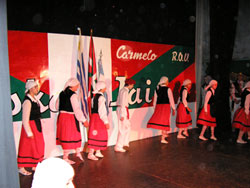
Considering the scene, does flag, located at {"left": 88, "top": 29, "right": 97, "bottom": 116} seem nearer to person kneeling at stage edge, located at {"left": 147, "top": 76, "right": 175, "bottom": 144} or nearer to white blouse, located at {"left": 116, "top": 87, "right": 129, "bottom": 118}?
white blouse, located at {"left": 116, "top": 87, "right": 129, "bottom": 118}

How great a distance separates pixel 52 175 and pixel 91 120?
3644mm

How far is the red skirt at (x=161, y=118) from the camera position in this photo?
630 cm

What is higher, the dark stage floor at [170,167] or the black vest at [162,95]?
the black vest at [162,95]

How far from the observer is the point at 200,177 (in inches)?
162

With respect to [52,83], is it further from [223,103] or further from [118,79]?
[223,103]

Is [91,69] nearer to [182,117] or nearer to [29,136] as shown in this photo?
[29,136]

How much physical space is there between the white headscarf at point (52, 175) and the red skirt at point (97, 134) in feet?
11.5

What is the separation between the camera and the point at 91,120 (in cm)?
520

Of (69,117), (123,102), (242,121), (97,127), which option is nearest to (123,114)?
(123,102)

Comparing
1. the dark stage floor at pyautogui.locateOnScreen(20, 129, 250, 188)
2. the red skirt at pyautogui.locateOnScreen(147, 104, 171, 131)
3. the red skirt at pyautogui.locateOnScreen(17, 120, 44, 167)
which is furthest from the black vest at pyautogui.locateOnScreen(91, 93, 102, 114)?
the red skirt at pyautogui.locateOnScreen(147, 104, 171, 131)

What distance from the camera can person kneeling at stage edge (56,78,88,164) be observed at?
480cm

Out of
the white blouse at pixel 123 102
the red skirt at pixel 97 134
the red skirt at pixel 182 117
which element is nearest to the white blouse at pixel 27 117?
the red skirt at pixel 97 134

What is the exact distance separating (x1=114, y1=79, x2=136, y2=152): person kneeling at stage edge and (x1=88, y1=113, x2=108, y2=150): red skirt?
1.95 ft

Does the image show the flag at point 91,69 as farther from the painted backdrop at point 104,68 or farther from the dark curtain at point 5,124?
the dark curtain at point 5,124
